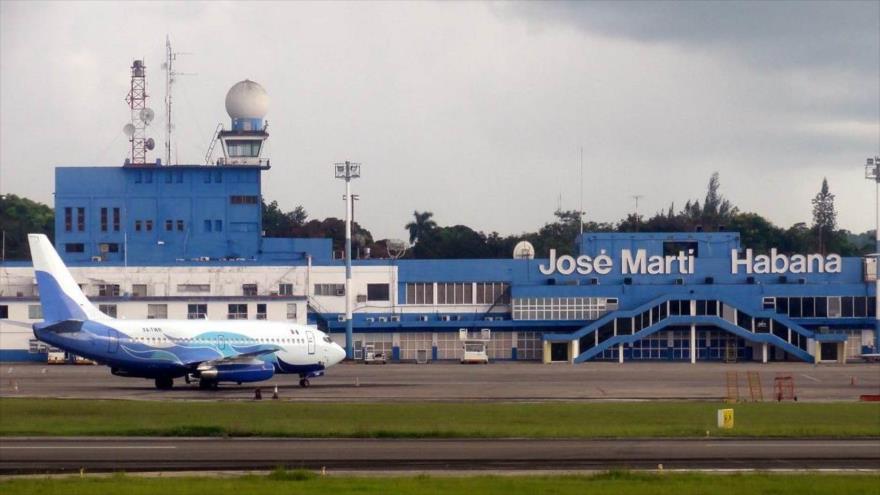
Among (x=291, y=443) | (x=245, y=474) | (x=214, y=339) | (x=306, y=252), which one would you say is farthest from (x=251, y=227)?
(x=245, y=474)

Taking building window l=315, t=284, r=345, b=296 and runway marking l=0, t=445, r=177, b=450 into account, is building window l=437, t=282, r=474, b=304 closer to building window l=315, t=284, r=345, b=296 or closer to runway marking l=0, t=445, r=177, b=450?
building window l=315, t=284, r=345, b=296

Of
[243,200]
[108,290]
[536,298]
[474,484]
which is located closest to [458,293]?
[536,298]

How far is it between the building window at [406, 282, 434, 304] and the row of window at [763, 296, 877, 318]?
2779cm

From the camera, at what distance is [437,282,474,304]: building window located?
112062 mm

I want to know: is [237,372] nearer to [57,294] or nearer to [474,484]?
[57,294]

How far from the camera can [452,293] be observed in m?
112

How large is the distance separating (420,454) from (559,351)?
70349 millimetres

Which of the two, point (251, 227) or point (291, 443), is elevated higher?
point (251, 227)

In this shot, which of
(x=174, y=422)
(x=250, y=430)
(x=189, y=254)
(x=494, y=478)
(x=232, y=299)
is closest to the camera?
(x=494, y=478)

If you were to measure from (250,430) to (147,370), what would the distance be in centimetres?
2663

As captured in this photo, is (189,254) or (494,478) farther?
(189,254)

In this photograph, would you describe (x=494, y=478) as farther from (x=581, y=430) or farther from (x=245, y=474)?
(x=581, y=430)

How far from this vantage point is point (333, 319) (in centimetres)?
11019

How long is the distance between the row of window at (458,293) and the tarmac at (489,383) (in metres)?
12.3
